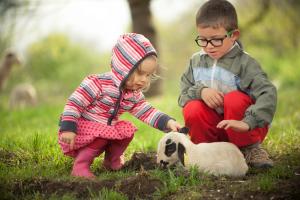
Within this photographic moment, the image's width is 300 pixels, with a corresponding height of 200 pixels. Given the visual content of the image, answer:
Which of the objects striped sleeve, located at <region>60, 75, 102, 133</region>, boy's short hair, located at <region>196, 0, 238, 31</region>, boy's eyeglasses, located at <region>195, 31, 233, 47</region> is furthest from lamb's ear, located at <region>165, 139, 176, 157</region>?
boy's short hair, located at <region>196, 0, 238, 31</region>

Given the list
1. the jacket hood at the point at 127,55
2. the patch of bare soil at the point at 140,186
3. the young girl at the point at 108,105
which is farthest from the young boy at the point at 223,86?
the patch of bare soil at the point at 140,186

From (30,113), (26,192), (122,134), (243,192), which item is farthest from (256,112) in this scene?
(30,113)

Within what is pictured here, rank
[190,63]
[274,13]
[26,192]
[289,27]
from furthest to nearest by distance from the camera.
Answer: [289,27] → [274,13] → [190,63] → [26,192]

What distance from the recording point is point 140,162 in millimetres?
4188

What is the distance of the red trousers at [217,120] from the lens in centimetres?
391

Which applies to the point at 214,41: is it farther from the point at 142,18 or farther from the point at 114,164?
the point at 142,18

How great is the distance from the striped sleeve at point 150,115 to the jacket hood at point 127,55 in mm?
323

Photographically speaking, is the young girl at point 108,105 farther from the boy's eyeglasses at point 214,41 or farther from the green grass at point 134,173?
the boy's eyeglasses at point 214,41

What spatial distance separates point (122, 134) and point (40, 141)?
1.02 meters

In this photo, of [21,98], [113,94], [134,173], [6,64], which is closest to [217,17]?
[113,94]

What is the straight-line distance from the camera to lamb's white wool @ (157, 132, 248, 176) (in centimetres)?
361

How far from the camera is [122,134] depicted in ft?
13.0

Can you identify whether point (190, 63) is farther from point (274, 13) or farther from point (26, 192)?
point (274, 13)

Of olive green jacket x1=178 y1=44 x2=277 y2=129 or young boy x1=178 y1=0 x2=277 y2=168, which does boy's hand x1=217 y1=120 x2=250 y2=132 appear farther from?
young boy x1=178 y1=0 x2=277 y2=168
